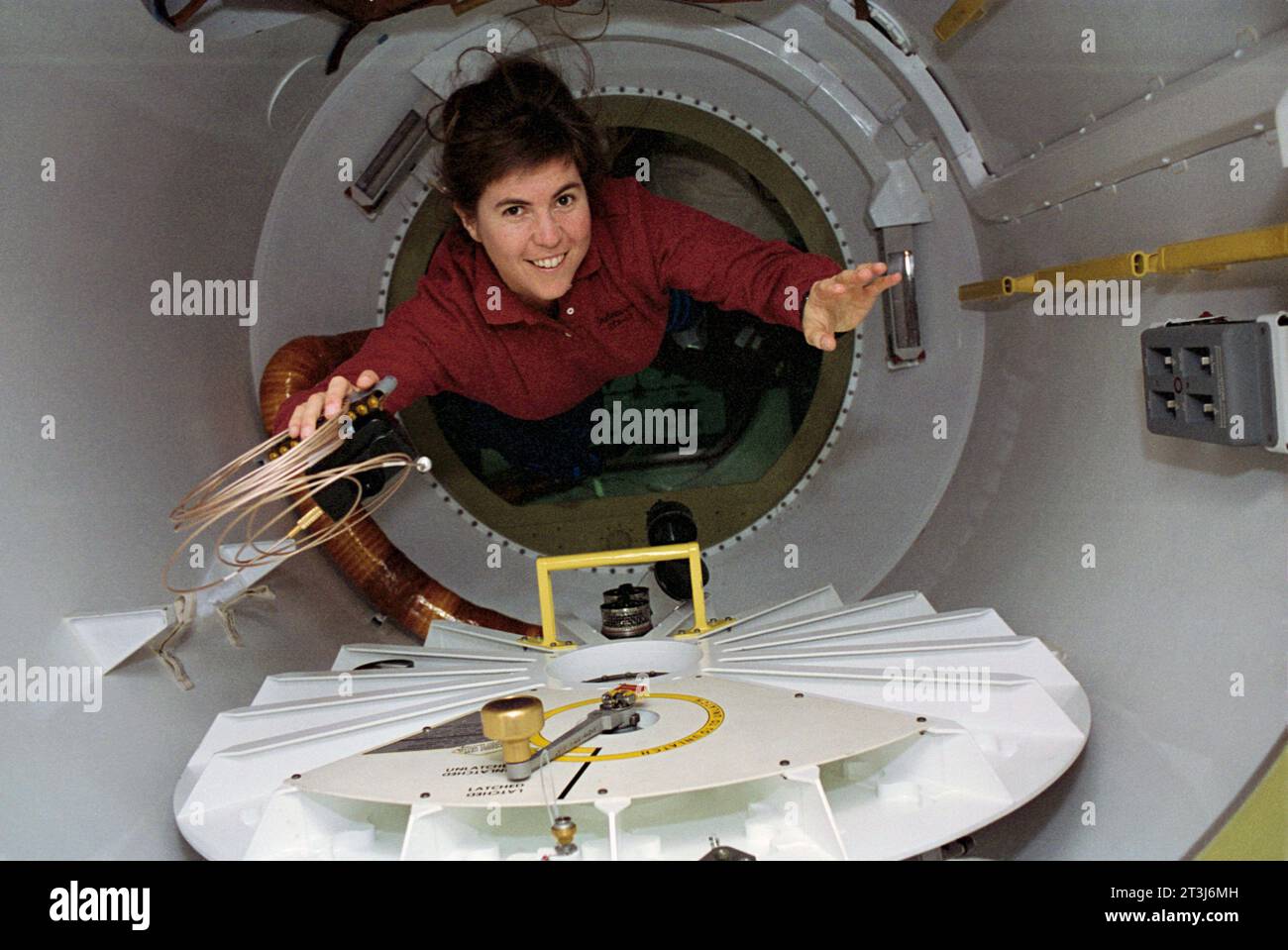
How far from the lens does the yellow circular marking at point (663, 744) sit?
171 cm

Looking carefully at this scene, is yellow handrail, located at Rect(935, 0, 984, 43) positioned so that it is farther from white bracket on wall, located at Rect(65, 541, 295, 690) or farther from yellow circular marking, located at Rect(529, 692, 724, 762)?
white bracket on wall, located at Rect(65, 541, 295, 690)

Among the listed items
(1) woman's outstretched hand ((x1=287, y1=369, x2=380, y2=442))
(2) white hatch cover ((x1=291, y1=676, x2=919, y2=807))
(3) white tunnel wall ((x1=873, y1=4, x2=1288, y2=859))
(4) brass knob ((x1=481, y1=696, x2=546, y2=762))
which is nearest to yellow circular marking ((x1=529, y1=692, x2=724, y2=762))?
(2) white hatch cover ((x1=291, y1=676, x2=919, y2=807))

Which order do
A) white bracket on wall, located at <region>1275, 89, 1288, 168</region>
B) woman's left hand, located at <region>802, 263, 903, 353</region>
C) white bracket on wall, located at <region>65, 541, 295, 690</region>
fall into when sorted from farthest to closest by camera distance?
woman's left hand, located at <region>802, 263, 903, 353</region>, white bracket on wall, located at <region>65, 541, 295, 690</region>, white bracket on wall, located at <region>1275, 89, 1288, 168</region>

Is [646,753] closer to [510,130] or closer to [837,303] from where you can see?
[837,303]

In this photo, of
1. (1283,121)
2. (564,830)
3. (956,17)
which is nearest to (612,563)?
(564,830)

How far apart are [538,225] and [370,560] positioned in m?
0.98

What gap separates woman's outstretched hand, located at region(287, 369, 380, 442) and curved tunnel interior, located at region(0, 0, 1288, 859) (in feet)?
0.97

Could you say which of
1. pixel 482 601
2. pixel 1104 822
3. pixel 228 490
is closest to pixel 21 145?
pixel 228 490

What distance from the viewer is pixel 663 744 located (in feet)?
5.73

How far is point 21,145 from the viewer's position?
5.86 feet

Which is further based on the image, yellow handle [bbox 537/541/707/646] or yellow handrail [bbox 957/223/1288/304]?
yellow handle [bbox 537/541/707/646]

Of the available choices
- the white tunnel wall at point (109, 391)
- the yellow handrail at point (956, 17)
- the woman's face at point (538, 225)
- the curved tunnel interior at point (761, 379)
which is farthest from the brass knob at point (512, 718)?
the yellow handrail at point (956, 17)

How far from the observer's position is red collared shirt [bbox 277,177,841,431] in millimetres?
2721

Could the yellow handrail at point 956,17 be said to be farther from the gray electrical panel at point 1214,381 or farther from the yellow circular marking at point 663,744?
the yellow circular marking at point 663,744
